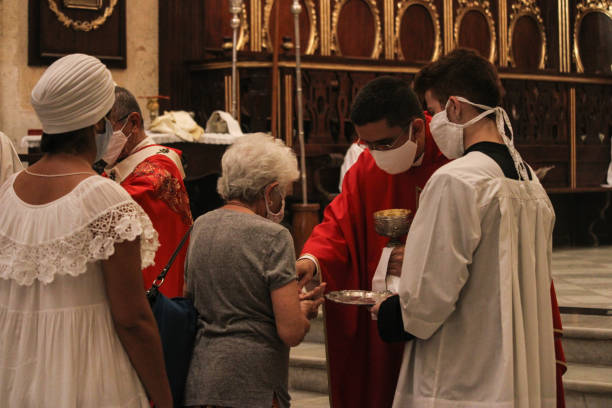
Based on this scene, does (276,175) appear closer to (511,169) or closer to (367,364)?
(511,169)

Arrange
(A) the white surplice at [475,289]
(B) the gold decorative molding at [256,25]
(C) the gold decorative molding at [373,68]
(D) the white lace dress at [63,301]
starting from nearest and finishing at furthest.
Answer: (D) the white lace dress at [63,301] < (A) the white surplice at [475,289] < (C) the gold decorative molding at [373,68] < (B) the gold decorative molding at [256,25]

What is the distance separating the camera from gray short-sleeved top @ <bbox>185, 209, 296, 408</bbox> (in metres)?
2.65

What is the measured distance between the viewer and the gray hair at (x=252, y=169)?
2.80m

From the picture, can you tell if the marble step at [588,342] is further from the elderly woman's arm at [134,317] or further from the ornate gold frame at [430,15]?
the ornate gold frame at [430,15]

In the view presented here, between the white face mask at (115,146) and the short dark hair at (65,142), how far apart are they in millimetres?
1451

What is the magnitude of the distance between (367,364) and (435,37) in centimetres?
867

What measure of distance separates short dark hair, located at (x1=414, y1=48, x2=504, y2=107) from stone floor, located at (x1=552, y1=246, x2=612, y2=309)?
12.3ft

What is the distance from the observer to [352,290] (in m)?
3.26

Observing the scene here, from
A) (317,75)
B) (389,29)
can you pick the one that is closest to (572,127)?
(389,29)

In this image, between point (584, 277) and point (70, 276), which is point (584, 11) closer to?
point (584, 277)

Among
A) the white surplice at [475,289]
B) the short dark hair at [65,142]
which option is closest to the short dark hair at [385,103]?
the white surplice at [475,289]

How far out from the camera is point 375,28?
11070 mm

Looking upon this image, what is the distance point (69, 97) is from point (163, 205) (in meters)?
1.64

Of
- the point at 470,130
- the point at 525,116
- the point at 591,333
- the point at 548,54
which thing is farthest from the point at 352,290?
the point at 548,54
